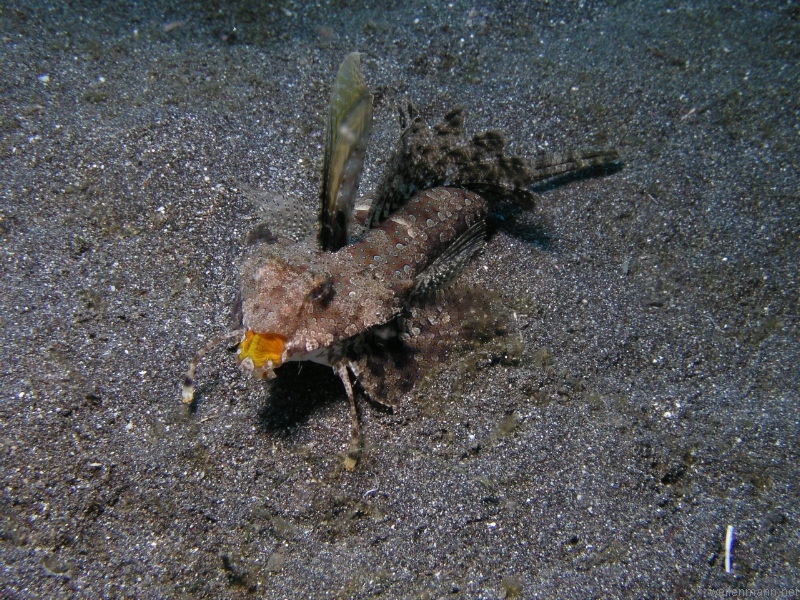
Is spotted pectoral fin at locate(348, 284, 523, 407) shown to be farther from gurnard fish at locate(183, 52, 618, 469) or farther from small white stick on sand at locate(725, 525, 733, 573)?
small white stick on sand at locate(725, 525, 733, 573)

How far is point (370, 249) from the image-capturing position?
11.4 ft

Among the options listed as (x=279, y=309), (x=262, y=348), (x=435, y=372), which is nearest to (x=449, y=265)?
(x=435, y=372)

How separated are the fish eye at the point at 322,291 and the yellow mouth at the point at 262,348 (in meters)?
0.34

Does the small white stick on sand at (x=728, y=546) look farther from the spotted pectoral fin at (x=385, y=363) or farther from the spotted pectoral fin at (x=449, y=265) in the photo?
the spotted pectoral fin at (x=449, y=265)

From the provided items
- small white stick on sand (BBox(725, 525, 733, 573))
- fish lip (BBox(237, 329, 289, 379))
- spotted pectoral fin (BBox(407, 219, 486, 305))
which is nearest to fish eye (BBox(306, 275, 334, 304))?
fish lip (BBox(237, 329, 289, 379))

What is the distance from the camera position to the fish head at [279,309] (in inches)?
106

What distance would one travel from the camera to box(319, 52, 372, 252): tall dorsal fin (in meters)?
2.69

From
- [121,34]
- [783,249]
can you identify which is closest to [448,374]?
[783,249]

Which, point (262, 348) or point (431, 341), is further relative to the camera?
point (431, 341)

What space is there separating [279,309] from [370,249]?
982mm

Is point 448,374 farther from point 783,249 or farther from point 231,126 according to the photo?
point 783,249

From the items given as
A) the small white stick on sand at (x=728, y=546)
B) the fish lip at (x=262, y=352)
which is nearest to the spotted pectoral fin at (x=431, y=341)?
the fish lip at (x=262, y=352)

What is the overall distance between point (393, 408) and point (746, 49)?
6.54 metres

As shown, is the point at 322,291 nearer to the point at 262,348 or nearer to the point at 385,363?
the point at 262,348
